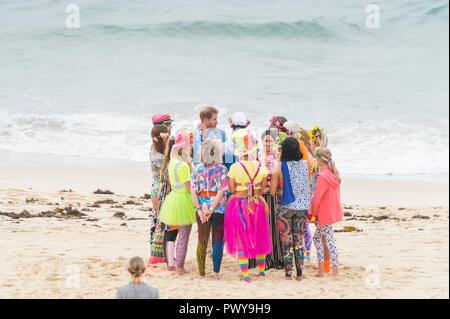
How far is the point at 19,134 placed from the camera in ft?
52.6

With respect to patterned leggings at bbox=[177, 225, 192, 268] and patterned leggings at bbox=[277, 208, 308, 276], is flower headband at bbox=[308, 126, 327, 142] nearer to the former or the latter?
patterned leggings at bbox=[277, 208, 308, 276]

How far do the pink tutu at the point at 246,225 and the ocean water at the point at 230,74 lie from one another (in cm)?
874

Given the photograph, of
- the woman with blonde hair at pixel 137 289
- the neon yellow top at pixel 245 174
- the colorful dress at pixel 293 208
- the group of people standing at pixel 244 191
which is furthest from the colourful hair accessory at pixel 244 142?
the woman with blonde hair at pixel 137 289

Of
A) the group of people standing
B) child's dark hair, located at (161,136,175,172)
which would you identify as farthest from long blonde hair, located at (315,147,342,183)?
child's dark hair, located at (161,136,175,172)

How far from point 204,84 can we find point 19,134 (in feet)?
28.4

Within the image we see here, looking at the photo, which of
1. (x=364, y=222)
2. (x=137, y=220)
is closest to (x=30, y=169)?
(x=137, y=220)

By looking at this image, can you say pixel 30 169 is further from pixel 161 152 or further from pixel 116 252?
pixel 161 152

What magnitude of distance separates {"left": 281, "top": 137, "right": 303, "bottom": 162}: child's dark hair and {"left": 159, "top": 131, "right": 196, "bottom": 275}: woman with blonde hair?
95 centimetres

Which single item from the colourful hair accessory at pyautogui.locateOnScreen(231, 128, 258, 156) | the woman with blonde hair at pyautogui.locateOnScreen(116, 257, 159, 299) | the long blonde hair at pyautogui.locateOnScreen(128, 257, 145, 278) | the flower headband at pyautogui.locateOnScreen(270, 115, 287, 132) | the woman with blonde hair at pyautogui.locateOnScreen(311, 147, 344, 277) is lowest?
the woman with blonde hair at pyautogui.locateOnScreen(116, 257, 159, 299)

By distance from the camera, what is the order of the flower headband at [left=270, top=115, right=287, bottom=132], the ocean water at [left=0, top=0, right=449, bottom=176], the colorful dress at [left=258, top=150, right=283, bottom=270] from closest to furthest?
the colorful dress at [left=258, top=150, right=283, bottom=270] → the flower headband at [left=270, top=115, right=287, bottom=132] → the ocean water at [left=0, top=0, right=449, bottom=176]

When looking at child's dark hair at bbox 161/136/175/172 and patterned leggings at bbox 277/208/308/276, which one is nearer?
patterned leggings at bbox 277/208/308/276

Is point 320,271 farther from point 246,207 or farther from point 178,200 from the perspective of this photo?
point 178,200

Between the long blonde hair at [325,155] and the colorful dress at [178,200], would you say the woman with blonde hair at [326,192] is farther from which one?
the colorful dress at [178,200]

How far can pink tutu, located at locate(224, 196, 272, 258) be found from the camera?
5.70m
